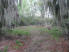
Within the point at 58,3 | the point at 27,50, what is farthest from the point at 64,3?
the point at 27,50

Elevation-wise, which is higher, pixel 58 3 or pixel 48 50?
pixel 58 3

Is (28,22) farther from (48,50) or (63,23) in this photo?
(48,50)

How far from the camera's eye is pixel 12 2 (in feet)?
29.9

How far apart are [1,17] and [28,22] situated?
1513 cm

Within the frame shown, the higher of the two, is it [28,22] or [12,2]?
[12,2]

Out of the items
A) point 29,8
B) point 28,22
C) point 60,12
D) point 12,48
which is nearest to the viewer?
point 12,48

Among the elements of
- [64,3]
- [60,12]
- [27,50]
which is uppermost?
[64,3]

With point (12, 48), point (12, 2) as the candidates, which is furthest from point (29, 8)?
point (12, 48)

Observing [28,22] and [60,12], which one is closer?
[60,12]

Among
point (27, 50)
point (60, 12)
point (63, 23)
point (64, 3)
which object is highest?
point (64, 3)

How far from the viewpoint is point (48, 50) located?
667 cm

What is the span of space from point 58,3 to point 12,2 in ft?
10.3

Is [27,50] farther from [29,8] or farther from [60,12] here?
[29,8]

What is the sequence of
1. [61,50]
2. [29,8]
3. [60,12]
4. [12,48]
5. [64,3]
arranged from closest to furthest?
[61,50] → [12,48] → [64,3] → [60,12] → [29,8]
